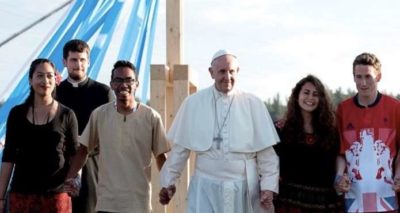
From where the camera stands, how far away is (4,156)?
4980mm

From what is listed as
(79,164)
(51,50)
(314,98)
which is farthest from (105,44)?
(314,98)

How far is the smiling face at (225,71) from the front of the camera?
498cm

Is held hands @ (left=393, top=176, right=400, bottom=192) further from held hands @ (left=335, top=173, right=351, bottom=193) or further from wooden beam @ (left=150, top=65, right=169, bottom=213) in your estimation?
wooden beam @ (left=150, top=65, right=169, bottom=213)

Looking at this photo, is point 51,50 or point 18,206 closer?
point 18,206

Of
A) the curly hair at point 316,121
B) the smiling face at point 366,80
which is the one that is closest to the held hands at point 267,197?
the curly hair at point 316,121

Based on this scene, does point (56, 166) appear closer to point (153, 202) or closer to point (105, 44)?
point (153, 202)

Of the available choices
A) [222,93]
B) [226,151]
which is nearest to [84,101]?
[222,93]

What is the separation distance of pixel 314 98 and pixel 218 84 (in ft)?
2.15

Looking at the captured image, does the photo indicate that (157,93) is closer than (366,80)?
No

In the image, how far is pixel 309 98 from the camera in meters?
5.13

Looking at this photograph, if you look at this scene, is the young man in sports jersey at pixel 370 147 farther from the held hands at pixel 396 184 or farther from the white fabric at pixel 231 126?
Answer: the white fabric at pixel 231 126

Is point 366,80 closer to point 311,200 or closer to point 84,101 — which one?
point 311,200

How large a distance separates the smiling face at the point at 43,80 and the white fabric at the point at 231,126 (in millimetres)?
868

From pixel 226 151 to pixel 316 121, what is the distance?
65 centimetres
